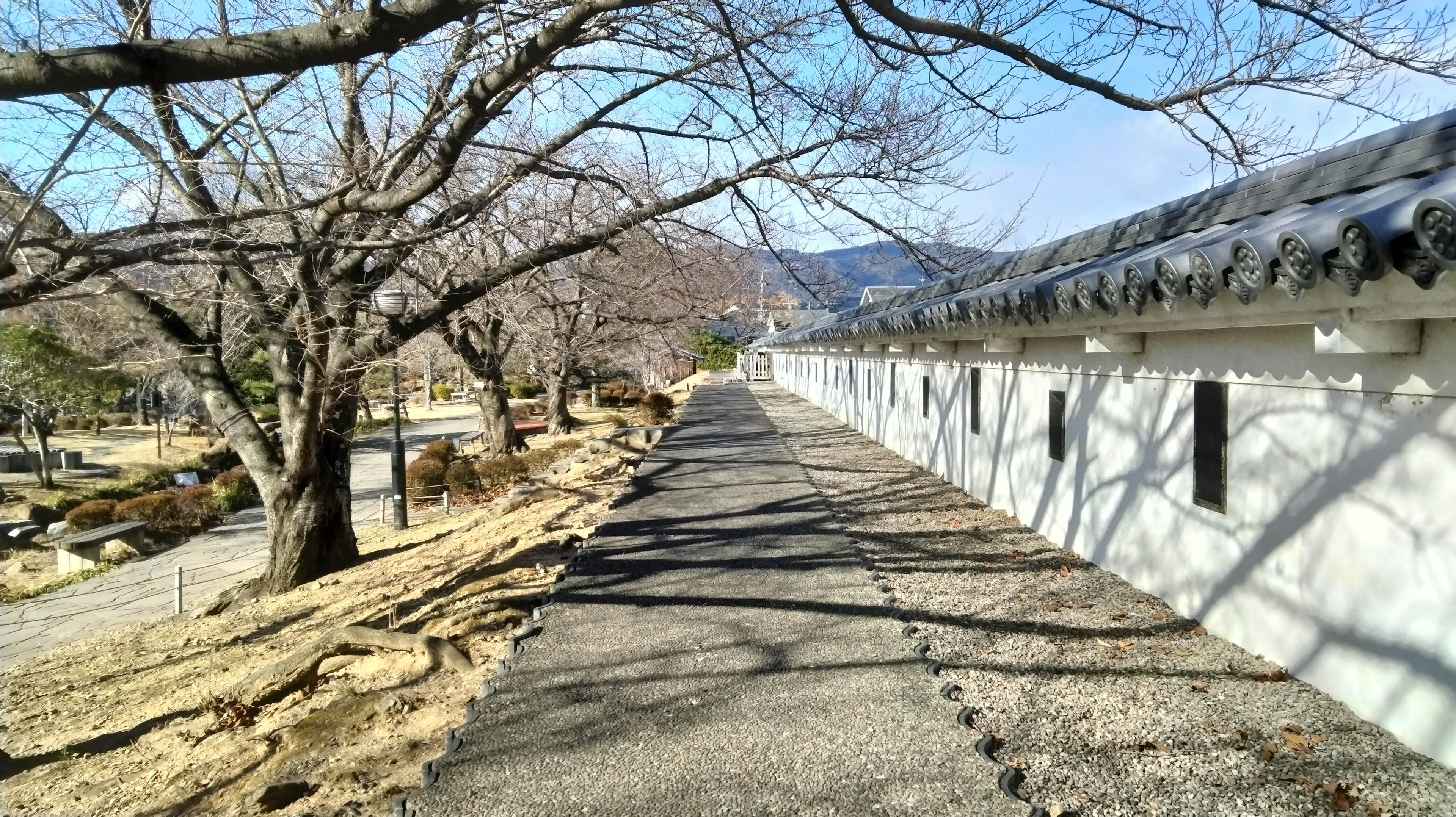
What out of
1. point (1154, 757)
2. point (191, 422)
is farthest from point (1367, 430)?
point (191, 422)

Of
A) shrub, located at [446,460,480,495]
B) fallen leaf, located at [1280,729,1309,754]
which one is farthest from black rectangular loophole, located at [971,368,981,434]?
shrub, located at [446,460,480,495]

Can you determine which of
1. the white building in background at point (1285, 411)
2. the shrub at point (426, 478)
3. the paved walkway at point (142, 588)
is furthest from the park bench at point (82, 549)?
the white building in background at point (1285, 411)

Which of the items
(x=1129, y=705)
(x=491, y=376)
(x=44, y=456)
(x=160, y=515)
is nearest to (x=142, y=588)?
(x=160, y=515)

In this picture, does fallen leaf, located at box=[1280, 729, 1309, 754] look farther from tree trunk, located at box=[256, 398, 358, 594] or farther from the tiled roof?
tree trunk, located at box=[256, 398, 358, 594]

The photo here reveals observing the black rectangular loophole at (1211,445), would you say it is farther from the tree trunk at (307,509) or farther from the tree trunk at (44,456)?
the tree trunk at (44,456)

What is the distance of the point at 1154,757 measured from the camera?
366 cm

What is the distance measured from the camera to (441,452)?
73.8 ft

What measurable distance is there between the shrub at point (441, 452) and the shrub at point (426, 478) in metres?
0.52

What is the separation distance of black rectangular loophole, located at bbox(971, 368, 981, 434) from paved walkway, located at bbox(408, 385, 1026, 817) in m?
3.30

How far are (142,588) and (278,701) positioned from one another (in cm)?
1038

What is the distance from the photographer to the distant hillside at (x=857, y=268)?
8133mm

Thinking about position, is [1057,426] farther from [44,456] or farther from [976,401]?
[44,456]

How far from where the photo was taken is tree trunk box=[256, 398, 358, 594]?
9789 mm

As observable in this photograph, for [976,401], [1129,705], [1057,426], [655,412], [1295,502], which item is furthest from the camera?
[655,412]
